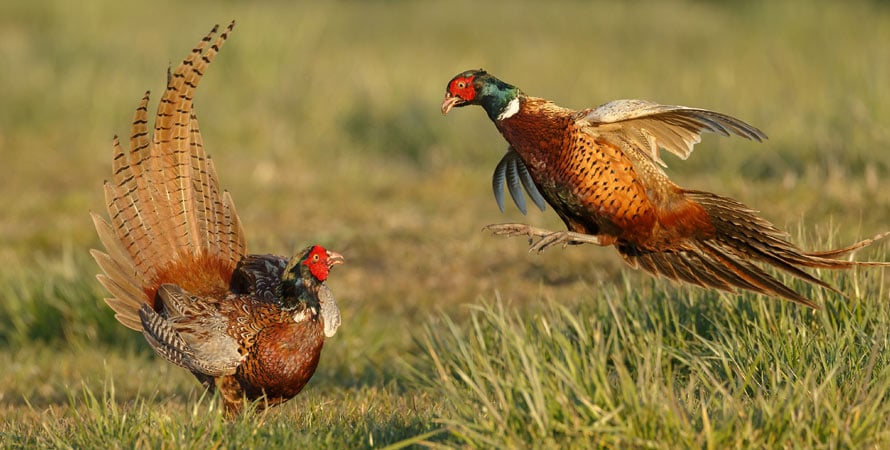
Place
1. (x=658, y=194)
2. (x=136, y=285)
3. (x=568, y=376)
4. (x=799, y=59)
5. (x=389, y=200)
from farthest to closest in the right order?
(x=799, y=59)
(x=389, y=200)
(x=136, y=285)
(x=658, y=194)
(x=568, y=376)

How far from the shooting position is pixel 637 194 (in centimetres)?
413

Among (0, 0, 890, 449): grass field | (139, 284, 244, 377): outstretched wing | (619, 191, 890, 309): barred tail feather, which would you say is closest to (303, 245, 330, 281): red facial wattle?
(139, 284, 244, 377): outstretched wing

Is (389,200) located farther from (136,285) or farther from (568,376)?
(568,376)

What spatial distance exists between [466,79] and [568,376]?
49.6 inches

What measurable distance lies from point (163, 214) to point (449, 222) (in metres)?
3.80

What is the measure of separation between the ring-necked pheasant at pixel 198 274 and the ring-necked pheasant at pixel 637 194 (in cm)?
96

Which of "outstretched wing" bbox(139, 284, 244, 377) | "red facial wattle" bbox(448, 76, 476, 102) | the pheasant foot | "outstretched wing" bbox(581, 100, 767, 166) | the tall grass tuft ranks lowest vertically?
the tall grass tuft

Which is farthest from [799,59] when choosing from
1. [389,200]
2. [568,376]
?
[568,376]

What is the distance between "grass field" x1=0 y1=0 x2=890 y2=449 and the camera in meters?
3.55

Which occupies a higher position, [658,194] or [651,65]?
[651,65]

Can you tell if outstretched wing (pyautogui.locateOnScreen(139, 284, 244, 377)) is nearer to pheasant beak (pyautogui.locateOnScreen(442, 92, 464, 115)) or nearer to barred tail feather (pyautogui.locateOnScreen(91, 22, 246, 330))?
barred tail feather (pyautogui.locateOnScreen(91, 22, 246, 330))

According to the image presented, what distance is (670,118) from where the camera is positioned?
13.4 ft

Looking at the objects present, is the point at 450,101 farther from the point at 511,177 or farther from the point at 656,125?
the point at 656,125

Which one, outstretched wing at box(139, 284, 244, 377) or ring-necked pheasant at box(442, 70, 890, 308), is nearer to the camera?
ring-necked pheasant at box(442, 70, 890, 308)
